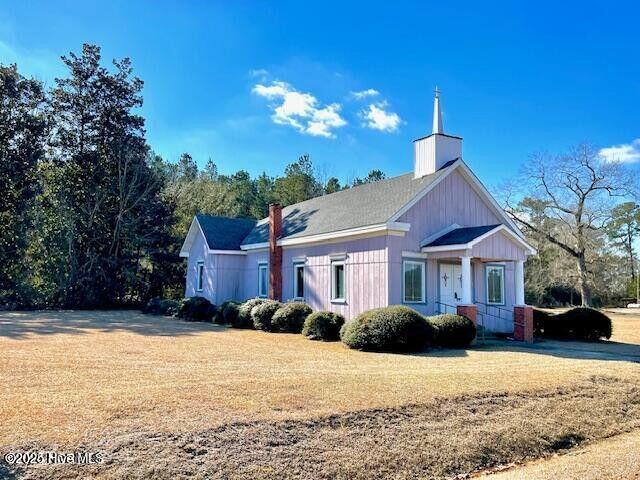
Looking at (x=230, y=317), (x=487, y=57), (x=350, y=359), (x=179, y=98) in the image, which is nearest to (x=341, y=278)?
(x=230, y=317)

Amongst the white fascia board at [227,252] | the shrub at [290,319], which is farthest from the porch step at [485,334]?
the white fascia board at [227,252]

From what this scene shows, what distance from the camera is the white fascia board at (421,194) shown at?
56.9 ft

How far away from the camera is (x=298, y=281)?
21969 mm

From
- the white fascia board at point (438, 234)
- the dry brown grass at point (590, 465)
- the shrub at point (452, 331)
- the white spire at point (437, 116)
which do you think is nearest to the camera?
the dry brown grass at point (590, 465)

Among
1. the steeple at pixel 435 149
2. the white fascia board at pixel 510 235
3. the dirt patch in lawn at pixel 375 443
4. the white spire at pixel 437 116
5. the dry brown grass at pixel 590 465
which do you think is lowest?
the dry brown grass at pixel 590 465

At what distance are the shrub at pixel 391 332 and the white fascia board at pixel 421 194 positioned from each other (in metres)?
4.24

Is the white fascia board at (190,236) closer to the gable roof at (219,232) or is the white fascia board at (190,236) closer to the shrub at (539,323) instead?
the gable roof at (219,232)

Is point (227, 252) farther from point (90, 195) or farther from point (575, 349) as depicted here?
point (575, 349)

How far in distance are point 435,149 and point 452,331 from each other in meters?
7.79

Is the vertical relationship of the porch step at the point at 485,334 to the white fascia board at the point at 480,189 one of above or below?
below

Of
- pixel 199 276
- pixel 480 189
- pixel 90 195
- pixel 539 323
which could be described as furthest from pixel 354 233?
pixel 90 195

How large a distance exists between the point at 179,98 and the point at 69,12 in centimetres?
969

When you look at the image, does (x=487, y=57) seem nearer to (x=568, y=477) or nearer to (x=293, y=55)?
(x=293, y=55)

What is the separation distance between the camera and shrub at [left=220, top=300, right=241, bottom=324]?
829 inches
